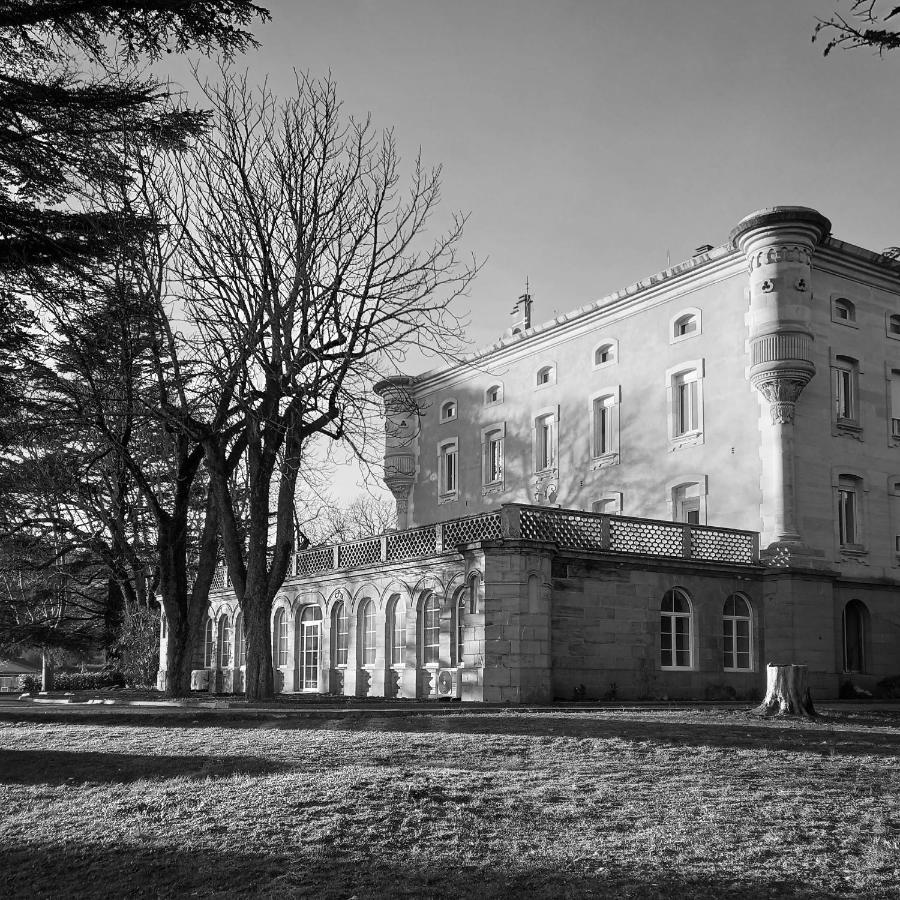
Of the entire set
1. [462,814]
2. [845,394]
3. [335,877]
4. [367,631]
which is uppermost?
[845,394]

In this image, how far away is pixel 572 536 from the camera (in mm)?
26594

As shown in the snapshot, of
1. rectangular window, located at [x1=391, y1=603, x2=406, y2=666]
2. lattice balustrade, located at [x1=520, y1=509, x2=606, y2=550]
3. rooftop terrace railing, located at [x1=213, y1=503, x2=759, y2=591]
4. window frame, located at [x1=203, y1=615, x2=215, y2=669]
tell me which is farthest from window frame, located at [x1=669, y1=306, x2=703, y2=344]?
window frame, located at [x1=203, y1=615, x2=215, y2=669]

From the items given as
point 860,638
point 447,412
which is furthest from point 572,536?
point 447,412

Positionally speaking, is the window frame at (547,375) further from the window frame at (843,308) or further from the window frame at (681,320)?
the window frame at (843,308)

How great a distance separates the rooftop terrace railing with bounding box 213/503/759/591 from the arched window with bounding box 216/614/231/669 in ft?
38.2

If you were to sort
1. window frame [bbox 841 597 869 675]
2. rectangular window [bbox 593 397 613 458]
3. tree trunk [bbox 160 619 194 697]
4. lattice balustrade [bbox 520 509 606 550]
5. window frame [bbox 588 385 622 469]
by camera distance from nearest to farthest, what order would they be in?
1. tree trunk [bbox 160 619 194 697]
2. lattice balustrade [bbox 520 509 606 550]
3. window frame [bbox 841 597 869 675]
4. window frame [bbox 588 385 622 469]
5. rectangular window [bbox 593 397 613 458]

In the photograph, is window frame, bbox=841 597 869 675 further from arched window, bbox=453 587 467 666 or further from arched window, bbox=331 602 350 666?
arched window, bbox=331 602 350 666

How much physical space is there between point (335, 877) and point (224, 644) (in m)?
35.0

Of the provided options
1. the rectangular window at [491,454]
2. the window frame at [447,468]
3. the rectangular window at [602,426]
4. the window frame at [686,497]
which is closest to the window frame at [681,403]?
the window frame at [686,497]

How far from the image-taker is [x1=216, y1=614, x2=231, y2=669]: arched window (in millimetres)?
42438

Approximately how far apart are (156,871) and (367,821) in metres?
1.86

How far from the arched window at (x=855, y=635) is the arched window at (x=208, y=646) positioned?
2360 centimetres

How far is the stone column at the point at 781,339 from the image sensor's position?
3020 centimetres

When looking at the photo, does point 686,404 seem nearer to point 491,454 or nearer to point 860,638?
point 860,638
